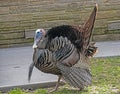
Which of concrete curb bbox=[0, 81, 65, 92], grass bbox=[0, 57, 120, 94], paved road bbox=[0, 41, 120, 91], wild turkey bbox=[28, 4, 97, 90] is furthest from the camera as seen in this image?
paved road bbox=[0, 41, 120, 91]

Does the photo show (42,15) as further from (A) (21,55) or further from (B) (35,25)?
(A) (21,55)

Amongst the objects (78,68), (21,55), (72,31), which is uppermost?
(72,31)

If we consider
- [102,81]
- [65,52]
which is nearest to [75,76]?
[65,52]

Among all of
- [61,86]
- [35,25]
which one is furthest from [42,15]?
[61,86]

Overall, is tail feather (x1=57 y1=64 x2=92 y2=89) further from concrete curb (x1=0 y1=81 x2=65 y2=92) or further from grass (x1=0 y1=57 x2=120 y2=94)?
concrete curb (x1=0 y1=81 x2=65 y2=92)

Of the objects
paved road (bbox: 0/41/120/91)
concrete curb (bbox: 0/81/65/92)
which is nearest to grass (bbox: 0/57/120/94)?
concrete curb (bbox: 0/81/65/92)

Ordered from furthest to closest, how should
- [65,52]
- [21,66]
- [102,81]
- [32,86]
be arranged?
[21,66]
[102,81]
[32,86]
[65,52]

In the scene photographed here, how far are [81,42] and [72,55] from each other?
0.23 meters

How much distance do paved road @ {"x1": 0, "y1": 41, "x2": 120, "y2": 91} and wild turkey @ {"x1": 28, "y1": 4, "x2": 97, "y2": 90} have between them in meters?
0.63

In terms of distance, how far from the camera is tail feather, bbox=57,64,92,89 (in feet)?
A: 19.5

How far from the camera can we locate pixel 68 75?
19.5 feet

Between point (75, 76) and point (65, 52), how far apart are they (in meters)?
0.36

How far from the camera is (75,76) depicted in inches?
235

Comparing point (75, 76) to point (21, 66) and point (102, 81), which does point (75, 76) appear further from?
point (21, 66)
